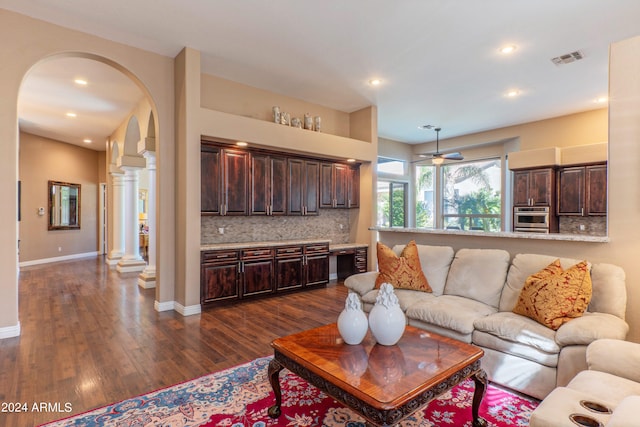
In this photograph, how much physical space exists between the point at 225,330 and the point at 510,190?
7362 millimetres

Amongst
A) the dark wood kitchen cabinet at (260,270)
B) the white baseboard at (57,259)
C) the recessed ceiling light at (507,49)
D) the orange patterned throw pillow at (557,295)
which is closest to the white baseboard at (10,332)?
the dark wood kitchen cabinet at (260,270)

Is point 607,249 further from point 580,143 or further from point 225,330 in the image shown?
point 580,143

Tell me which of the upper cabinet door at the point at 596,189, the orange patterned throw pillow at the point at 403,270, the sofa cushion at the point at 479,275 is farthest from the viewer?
the upper cabinet door at the point at 596,189

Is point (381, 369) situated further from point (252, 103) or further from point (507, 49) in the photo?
point (252, 103)

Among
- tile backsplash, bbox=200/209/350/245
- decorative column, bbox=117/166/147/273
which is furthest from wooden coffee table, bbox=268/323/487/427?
decorative column, bbox=117/166/147/273

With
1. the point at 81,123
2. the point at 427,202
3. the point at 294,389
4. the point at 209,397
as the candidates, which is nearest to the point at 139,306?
the point at 209,397

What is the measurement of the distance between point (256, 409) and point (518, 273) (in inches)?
99.3

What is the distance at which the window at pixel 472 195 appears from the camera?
8.56 meters

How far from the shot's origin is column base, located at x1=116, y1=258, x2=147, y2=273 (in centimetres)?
735

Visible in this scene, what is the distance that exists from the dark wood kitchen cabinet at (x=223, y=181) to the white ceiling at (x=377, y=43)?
1.28 m

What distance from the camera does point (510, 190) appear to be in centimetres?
807

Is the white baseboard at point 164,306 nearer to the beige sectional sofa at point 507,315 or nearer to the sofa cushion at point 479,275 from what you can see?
the beige sectional sofa at point 507,315

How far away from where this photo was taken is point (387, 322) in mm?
2115

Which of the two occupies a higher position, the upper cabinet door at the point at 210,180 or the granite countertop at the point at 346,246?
the upper cabinet door at the point at 210,180
